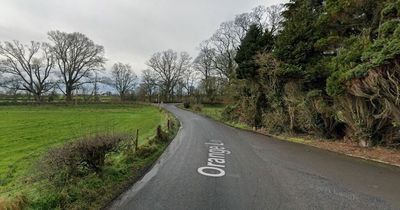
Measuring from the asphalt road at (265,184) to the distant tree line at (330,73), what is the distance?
2.99m

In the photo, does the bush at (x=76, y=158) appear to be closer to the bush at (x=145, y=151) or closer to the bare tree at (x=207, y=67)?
the bush at (x=145, y=151)

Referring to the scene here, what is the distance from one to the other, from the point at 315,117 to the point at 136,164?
1156cm

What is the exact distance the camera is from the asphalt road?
630cm

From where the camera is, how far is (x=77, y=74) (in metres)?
65.1

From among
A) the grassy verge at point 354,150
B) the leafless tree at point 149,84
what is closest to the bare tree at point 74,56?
the leafless tree at point 149,84

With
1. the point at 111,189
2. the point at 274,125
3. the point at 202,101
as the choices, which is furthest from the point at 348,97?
the point at 202,101

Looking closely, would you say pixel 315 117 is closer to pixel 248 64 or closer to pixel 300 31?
pixel 300 31

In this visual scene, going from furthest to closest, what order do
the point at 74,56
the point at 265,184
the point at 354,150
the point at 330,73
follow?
the point at 74,56, the point at 330,73, the point at 354,150, the point at 265,184

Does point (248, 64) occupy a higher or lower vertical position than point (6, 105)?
higher

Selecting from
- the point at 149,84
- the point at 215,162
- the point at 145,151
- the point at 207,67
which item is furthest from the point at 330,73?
the point at 149,84

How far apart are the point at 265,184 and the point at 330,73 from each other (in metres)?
10.4

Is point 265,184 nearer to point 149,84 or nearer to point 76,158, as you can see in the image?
point 76,158

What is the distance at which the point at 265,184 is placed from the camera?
25.5 ft

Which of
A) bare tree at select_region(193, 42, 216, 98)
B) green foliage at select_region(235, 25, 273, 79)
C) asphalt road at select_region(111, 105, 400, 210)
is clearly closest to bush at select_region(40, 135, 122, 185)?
asphalt road at select_region(111, 105, 400, 210)
